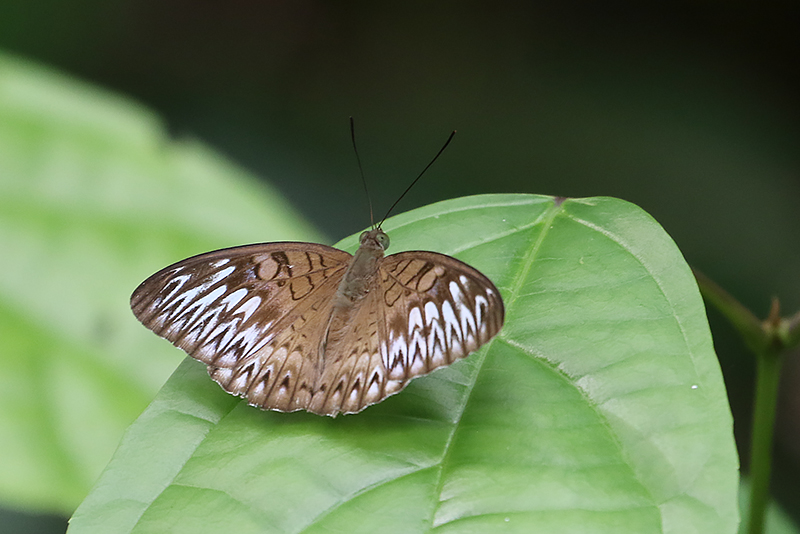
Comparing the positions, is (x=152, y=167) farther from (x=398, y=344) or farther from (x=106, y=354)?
(x=398, y=344)

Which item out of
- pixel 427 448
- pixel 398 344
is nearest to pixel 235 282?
pixel 398 344

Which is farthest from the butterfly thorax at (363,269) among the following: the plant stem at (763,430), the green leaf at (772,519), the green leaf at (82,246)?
the green leaf at (772,519)

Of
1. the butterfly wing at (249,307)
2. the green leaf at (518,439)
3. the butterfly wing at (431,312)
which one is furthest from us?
the butterfly wing at (249,307)

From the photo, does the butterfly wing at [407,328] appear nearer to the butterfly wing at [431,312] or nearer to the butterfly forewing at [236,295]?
the butterfly wing at [431,312]

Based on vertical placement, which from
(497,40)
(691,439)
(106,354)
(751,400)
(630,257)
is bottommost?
(751,400)

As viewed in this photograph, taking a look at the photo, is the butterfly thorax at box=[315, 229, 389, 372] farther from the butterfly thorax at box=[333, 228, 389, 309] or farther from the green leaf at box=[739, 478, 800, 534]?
the green leaf at box=[739, 478, 800, 534]

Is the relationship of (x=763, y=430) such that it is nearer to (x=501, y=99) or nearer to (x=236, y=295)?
(x=236, y=295)
